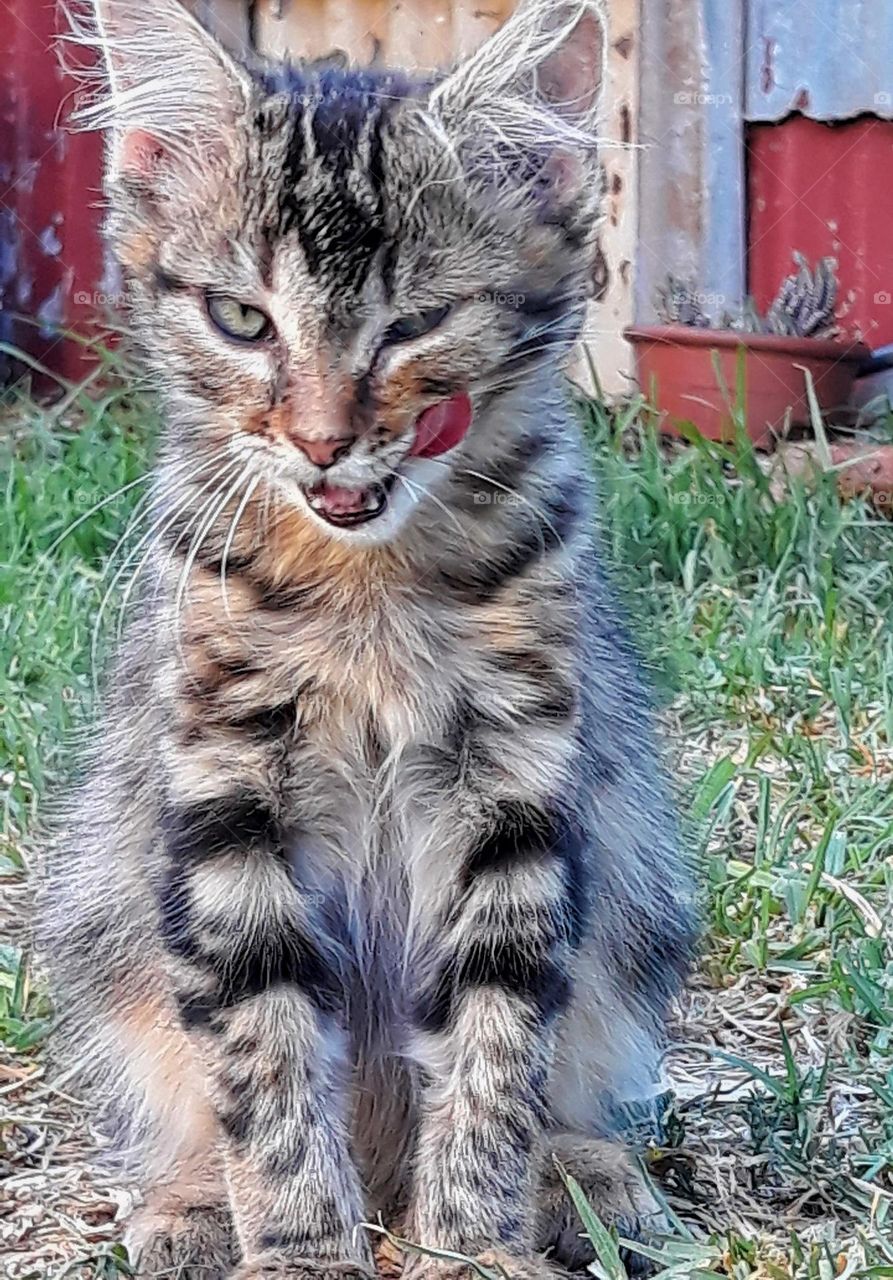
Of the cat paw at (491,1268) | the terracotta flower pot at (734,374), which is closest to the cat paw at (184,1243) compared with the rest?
the cat paw at (491,1268)

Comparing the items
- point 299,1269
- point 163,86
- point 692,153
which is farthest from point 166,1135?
point 692,153

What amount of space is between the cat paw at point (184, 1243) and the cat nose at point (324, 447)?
85 cm

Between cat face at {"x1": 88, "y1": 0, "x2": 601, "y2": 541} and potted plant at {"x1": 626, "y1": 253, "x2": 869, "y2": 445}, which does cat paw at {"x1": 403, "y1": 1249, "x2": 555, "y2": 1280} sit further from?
potted plant at {"x1": 626, "y1": 253, "x2": 869, "y2": 445}

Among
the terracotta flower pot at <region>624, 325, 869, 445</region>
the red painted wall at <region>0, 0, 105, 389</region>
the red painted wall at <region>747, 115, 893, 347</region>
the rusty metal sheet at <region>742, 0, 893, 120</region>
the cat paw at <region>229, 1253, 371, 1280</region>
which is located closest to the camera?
the cat paw at <region>229, 1253, 371, 1280</region>

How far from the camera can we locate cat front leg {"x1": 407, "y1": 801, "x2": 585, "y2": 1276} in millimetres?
2004

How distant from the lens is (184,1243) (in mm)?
2059

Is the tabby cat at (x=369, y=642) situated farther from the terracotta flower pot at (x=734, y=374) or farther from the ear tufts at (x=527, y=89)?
the terracotta flower pot at (x=734, y=374)

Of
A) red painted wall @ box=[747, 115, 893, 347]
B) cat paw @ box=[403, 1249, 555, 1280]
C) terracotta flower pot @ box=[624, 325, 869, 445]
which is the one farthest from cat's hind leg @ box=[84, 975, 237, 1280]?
red painted wall @ box=[747, 115, 893, 347]

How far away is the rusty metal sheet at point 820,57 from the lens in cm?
489

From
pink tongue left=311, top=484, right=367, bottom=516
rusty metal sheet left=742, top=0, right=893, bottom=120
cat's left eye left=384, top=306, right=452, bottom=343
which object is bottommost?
pink tongue left=311, top=484, right=367, bottom=516

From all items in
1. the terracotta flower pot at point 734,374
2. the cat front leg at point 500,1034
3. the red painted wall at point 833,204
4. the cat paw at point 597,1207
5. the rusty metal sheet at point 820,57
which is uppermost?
the rusty metal sheet at point 820,57

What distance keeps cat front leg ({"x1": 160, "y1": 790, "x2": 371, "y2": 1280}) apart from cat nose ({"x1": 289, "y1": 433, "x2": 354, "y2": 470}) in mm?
372

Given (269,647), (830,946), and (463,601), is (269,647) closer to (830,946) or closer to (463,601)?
(463,601)

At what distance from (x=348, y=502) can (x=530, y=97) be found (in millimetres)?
484
